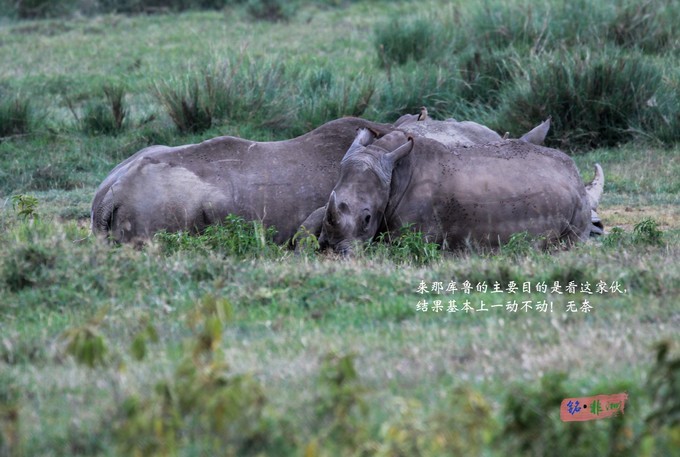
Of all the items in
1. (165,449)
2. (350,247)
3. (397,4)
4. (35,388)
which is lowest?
(397,4)

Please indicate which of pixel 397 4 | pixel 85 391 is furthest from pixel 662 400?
pixel 397 4

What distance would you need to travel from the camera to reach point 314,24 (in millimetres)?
21812

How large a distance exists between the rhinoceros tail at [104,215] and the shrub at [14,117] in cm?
492

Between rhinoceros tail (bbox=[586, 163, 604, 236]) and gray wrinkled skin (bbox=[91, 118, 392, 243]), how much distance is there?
6.58ft

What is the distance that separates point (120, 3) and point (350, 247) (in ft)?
61.2

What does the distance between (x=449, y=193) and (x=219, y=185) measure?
188 cm

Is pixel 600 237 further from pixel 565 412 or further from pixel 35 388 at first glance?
pixel 35 388

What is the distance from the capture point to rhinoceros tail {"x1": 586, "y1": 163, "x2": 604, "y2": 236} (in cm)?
924

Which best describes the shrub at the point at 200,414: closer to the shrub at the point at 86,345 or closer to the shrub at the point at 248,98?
A: the shrub at the point at 86,345

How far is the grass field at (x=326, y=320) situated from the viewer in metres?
3.85

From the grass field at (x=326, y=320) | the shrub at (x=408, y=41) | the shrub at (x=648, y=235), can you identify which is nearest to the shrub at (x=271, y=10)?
the shrub at (x=408, y=41)

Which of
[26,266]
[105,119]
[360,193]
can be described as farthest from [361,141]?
[105,119]

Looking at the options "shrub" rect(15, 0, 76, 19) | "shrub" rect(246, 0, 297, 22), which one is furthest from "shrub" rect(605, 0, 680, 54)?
"shrub" rect(15, 0, 76, 19)

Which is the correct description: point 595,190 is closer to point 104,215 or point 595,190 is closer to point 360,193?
point 360,193
